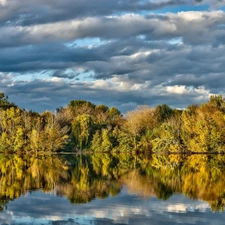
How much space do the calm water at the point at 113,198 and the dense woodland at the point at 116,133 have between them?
35994mm

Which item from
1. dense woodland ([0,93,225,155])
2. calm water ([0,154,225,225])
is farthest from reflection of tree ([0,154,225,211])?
dense woodland ([0,93,225,155])

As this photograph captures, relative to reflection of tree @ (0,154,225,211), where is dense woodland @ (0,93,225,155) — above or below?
above

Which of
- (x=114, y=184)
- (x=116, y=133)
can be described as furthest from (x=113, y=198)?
(x=116, y=133)

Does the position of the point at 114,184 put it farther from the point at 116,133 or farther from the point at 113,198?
the point at 116,133

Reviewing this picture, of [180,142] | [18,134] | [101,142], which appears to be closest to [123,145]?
[101,142]

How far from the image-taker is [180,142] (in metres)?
73.1

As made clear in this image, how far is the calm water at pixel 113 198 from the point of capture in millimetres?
17797

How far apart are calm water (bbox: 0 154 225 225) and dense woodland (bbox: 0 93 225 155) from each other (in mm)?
35994

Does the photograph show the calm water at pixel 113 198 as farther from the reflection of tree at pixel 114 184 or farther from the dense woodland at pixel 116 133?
the dense woodland at pixel 116 133

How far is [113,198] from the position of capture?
22.9m

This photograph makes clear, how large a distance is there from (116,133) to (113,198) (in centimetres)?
5832

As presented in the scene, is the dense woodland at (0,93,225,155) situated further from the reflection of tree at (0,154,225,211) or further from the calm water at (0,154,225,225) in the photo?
the calm water at (0,154,225,225)

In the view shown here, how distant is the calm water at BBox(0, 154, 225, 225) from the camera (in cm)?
1780

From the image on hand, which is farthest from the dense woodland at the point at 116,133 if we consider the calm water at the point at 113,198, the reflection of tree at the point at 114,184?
the calm water at the point at 113,198
